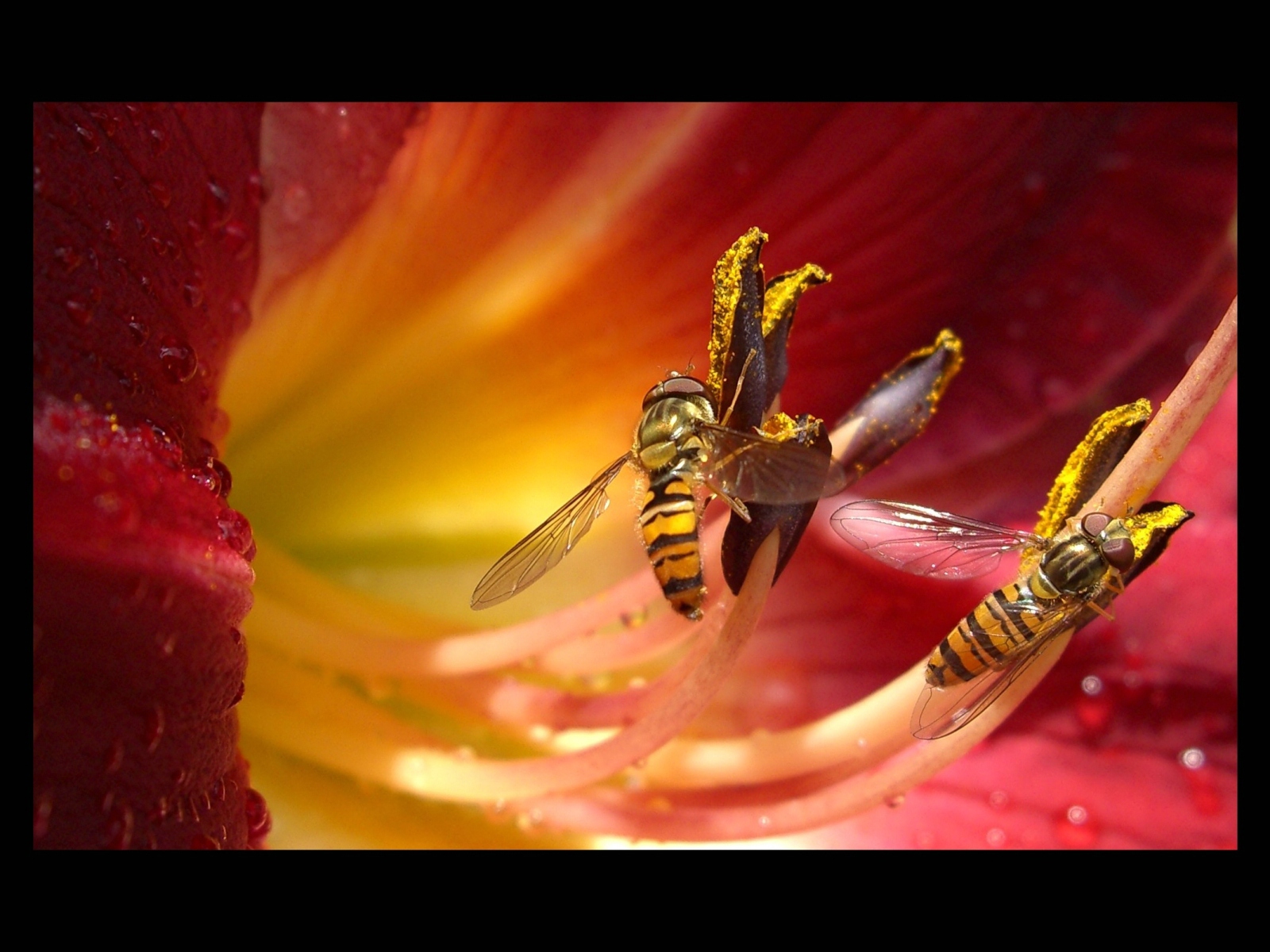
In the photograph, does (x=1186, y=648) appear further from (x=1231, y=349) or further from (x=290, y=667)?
(x=290, y=667)

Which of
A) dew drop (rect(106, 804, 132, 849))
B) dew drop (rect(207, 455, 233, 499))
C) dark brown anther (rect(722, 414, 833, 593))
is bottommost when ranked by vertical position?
dew drop (rect(106, 804, 132, 849))

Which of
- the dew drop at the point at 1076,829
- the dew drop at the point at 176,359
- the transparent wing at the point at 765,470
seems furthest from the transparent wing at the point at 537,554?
the dew drop at the point at 1076,829

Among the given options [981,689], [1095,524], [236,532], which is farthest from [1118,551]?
[236,532]

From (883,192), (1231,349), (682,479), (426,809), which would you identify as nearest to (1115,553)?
(1231,349)

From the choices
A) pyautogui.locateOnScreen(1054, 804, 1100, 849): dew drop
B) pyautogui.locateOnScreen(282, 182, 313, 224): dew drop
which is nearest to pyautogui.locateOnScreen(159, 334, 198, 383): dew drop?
pyautogui.locateOnScreen(282, 182, 313, 224): dew drop

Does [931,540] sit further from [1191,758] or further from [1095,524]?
[1191,758]

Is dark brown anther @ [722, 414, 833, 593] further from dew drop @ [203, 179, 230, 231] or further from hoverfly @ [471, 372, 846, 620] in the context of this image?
dew drop @ [203, 179, 230, 231]
